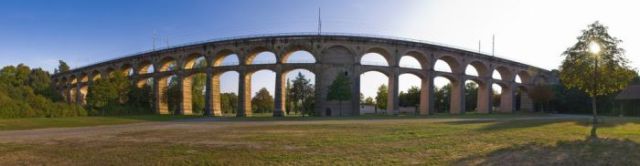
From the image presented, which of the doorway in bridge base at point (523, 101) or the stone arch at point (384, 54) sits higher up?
the stone arch at point (384, 54)

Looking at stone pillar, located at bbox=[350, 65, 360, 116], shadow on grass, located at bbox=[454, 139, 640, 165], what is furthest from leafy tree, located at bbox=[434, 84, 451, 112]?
shadow on grass, located at bbox=[454, 139, 640, 165]

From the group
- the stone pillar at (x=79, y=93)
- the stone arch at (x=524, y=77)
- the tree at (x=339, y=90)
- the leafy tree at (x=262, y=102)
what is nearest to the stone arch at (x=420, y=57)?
the tree at (x=339, y=90)

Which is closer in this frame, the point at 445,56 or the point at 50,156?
the point at 50,156

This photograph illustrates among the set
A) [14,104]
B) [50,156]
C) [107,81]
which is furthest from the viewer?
[107,81]

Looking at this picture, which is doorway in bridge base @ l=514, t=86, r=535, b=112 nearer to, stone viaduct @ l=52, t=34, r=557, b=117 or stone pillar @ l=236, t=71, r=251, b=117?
stone viaduct @ l=52, t=34, r=557, b=117

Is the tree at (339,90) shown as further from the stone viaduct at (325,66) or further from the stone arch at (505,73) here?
the stone arch at (505,73)

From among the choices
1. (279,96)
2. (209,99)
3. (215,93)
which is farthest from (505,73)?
(209,99)

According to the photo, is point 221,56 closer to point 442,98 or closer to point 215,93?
point 215,93

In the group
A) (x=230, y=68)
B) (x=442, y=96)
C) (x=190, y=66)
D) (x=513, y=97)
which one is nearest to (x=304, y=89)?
(x=230, y=68)

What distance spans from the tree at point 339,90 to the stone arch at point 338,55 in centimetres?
419

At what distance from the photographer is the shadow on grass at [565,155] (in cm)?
1056

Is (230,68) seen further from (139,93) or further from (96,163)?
(96,163)

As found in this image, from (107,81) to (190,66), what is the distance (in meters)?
14.0

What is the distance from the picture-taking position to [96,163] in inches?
412
